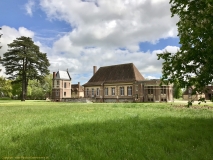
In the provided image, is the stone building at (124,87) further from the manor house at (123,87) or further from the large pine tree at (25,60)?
the large pine tree at (25,60)

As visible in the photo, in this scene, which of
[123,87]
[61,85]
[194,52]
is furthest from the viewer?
[61,85]

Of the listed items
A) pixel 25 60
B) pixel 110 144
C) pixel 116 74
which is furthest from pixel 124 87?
pixel 110 144

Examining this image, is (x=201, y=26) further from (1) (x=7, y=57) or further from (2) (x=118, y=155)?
(1) (x=7, y=57)

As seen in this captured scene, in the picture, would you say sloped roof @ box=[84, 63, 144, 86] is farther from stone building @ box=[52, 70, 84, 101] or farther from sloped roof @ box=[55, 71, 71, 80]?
sloped roof @ box=[55, 71, 71, 80]

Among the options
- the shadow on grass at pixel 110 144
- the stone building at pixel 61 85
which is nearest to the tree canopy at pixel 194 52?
the shadow on grass at pixel 110 144

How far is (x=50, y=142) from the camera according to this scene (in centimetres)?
576

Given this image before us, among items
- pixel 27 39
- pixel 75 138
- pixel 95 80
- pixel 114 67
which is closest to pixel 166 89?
pixel 114 67

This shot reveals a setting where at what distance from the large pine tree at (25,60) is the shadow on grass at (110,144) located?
47150mm

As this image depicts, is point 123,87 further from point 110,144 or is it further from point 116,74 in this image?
point 110,144

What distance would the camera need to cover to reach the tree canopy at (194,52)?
6.52 m

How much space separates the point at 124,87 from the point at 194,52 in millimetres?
42905

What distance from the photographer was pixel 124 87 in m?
49.9

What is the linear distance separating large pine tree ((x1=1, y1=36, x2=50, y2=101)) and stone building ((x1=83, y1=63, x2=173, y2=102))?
13919 mm

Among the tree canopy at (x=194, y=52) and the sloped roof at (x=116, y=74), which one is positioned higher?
the sloped roof at (x=116, y=74)
